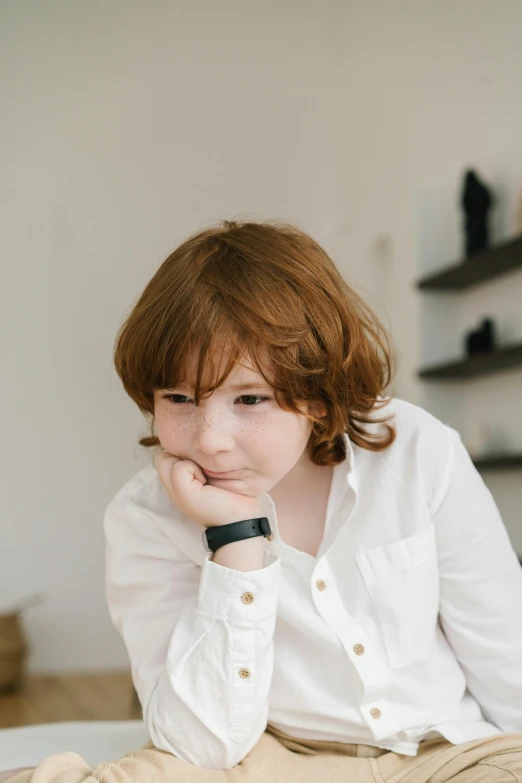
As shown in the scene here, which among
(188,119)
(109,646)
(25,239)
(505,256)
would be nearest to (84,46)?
(188,119)

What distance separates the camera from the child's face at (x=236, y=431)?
36.0 inches

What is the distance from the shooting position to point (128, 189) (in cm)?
358

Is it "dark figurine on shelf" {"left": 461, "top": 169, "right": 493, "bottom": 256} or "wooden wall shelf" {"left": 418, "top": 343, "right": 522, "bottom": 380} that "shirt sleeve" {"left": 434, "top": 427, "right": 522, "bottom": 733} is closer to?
"wooden wall shelf" {"left": 418, "top": 343, "right": 522, "bottom": 380}

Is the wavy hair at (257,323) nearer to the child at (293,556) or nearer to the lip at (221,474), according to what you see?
the child at (293,556)

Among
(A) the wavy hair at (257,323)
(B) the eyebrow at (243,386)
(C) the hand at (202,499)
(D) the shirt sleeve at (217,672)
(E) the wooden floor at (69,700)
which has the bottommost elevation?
(E) the wooden floor at (69,700)

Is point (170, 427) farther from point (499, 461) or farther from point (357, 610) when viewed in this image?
point (499, 461)

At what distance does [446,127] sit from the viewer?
10.1ft

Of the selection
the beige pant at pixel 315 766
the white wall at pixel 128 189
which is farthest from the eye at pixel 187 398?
the white wall at pixel 128 189

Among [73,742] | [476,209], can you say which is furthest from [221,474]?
[476,209]

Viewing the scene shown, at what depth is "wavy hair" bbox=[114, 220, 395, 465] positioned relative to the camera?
3.00ft

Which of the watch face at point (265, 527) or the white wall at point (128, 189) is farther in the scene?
the white wall at point (128, 189)

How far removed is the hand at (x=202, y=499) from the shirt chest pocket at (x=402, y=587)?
184 millimetres

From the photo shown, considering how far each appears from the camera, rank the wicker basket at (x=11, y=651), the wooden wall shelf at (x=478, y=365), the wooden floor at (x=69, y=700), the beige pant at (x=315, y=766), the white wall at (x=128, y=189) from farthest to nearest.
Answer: the white wall at (x=128, y=189), the wicker basket at (x=11, y=651), the wooden floor at (x=69, y=700), the wooden wall shelf at (x=478, y=365), the beige pant at (x=315, y=766)

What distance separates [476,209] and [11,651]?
2.46 m
